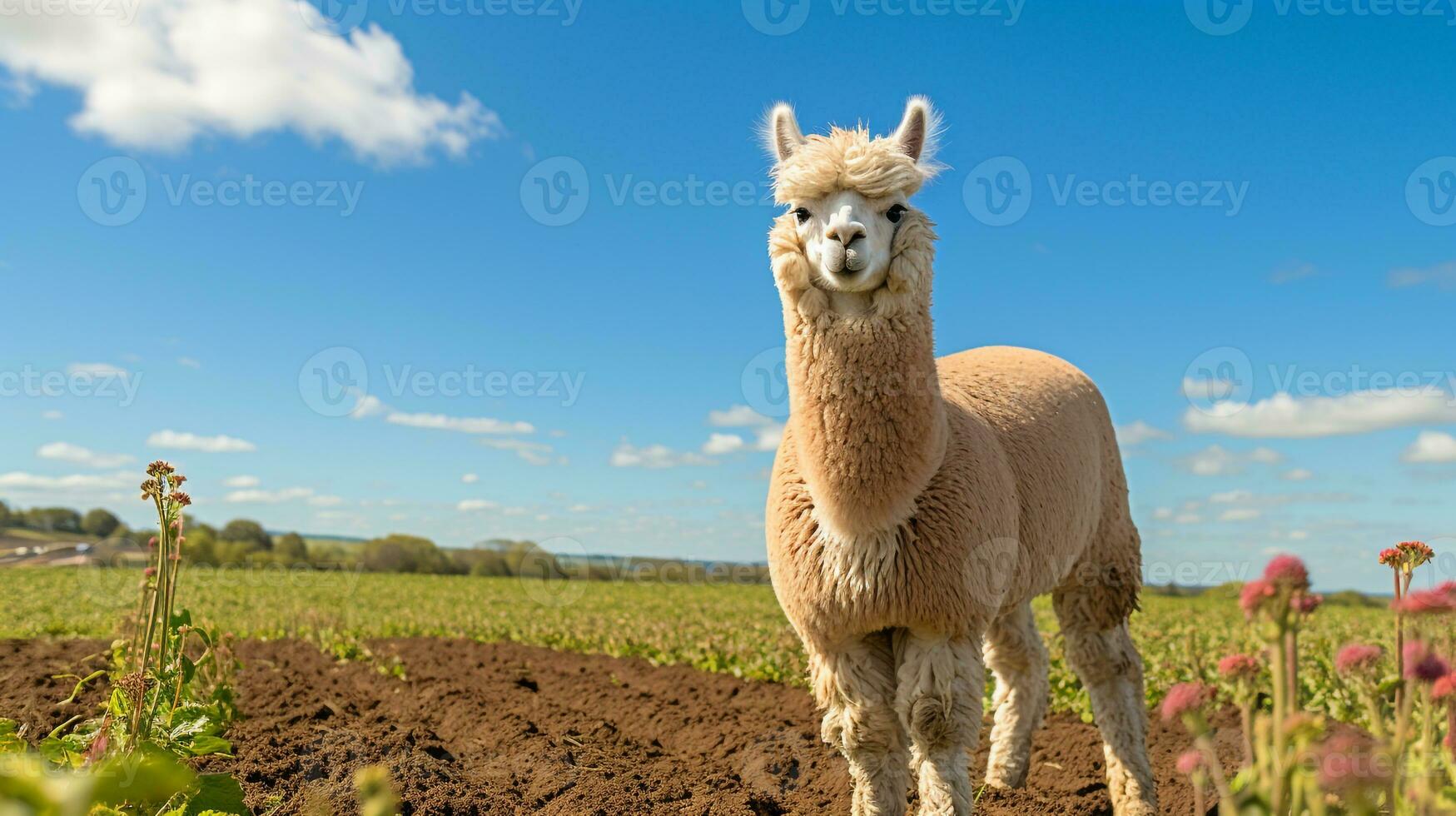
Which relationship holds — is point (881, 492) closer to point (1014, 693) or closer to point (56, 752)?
point (1014, 693)

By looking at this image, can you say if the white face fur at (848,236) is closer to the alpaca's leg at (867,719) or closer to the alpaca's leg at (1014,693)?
the alpaca's leg at (867,719)

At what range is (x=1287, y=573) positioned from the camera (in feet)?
4.77

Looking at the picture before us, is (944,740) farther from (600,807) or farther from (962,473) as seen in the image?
(600,807)

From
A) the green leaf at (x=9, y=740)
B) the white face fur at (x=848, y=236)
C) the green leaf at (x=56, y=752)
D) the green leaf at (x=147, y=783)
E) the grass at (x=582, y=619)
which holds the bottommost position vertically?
the grass at (x=582, y=619)

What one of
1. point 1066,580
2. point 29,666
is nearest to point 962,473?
point 1066,580

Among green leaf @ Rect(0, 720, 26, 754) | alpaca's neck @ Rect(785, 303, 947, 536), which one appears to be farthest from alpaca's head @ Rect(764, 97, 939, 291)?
green leaf @ Rect(0, 720, 26, 754)

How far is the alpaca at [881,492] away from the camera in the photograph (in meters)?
3.90

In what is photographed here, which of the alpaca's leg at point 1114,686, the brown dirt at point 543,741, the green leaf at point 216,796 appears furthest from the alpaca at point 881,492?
the green leaf at point 216,796

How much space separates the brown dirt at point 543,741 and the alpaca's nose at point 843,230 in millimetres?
3056

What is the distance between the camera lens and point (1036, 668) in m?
6.15

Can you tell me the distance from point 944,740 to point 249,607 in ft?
55.0

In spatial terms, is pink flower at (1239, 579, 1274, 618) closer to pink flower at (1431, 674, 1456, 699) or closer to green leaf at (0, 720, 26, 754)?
pink flower at (1431, 674, 1456, 699)

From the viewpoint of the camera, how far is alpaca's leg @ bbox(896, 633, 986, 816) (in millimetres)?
4055

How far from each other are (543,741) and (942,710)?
2.96 m
